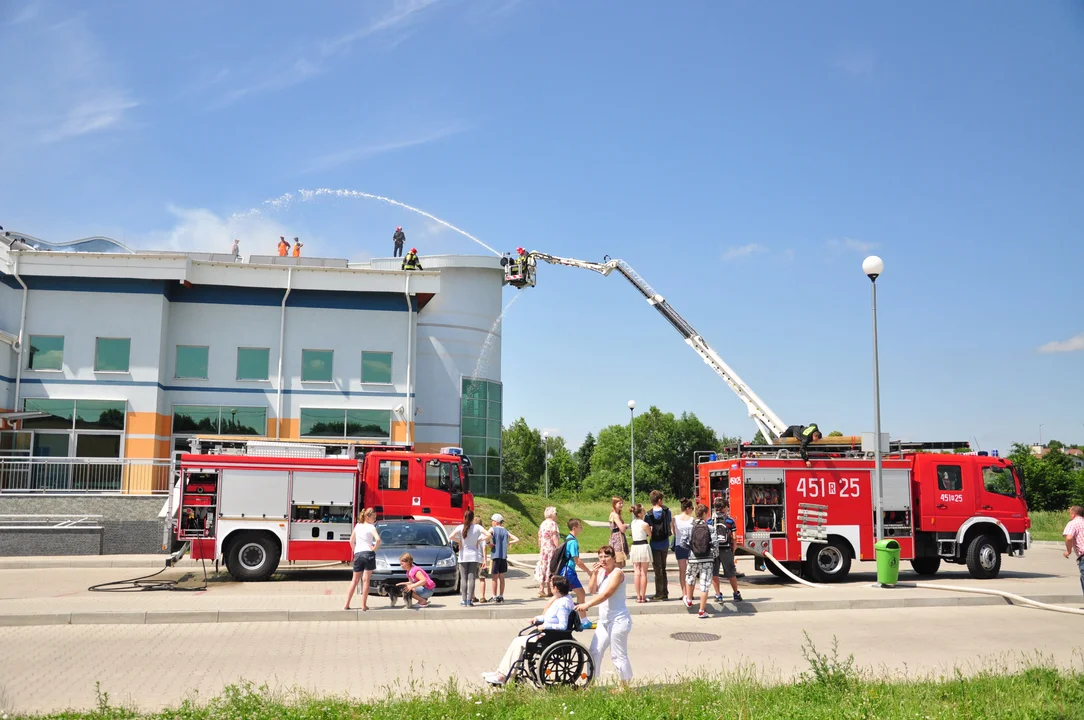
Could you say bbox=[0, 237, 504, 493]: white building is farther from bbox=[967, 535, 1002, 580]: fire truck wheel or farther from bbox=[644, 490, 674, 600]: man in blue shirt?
bbox=[967, 535, 1002, 580]: fire truck wheel

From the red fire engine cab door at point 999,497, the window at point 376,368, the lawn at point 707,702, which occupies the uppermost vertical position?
the window at point 376,368

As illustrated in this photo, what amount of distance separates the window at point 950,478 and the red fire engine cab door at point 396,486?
1228 centimetres

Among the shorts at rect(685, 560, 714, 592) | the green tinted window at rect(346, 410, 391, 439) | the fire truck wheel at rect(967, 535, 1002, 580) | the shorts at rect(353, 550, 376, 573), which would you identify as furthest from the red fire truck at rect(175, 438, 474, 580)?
the green tinted window at rect(346, 410, 391, 439)

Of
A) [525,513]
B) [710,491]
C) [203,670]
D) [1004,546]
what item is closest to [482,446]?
[525,513]

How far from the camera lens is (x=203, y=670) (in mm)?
10414

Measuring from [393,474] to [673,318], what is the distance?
10.8 metres

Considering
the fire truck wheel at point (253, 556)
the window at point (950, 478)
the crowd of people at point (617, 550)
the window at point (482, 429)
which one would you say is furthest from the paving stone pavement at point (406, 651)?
the window at point (482, 429)

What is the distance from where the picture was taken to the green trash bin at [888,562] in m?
17.9

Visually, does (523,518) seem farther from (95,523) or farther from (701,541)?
(701,541)

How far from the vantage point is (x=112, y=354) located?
33312 millimetres

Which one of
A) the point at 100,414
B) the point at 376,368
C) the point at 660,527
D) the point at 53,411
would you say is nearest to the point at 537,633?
the point at 660,527

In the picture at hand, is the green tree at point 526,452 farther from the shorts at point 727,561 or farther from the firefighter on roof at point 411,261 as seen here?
the shorts at point 727,561

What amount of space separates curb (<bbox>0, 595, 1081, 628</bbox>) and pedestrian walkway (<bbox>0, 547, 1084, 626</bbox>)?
0.02 m

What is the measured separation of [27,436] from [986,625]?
102 feet
